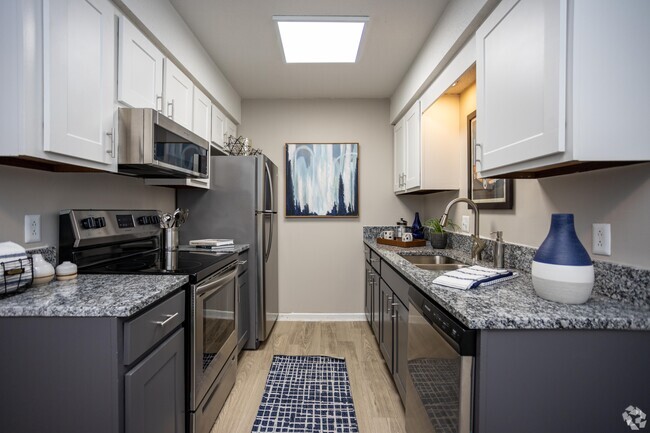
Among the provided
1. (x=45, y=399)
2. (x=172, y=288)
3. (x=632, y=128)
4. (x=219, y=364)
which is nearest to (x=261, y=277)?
(x=219, y=364)

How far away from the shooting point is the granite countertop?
97 cm

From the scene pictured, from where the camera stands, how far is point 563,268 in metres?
1.09

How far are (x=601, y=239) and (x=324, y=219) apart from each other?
2664 mm

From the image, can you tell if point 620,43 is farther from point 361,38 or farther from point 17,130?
point 17,130

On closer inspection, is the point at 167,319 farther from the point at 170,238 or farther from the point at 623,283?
the point at 623,283

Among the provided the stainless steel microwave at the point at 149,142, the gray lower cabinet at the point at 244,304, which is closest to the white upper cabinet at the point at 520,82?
the stainless steel microwave at the point at 149,142

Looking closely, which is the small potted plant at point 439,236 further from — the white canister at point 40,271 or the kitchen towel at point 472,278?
the white canister at point 40,271

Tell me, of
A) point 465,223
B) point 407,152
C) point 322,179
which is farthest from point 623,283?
point 322,179

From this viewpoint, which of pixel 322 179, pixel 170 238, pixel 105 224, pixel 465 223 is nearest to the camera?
pixel 105 224

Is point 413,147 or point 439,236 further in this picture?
point 413,147

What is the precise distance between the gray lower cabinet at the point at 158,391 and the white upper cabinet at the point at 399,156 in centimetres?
249

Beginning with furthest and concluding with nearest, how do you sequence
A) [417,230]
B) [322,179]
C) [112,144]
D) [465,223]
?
[322,179], [417,230], [465,223], [112,144]

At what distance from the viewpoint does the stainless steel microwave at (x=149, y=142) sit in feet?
5.22

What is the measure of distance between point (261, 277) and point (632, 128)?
2502mm
